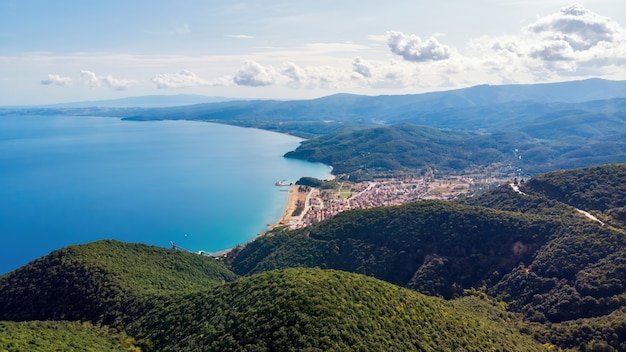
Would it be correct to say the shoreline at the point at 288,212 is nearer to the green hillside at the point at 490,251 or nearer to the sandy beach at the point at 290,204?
the sandy beach at the point at 290,204

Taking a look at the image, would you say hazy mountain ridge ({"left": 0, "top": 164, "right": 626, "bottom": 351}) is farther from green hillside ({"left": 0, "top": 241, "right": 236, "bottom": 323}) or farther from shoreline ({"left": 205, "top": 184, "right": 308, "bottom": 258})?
shoreline ({"left": 205, "top": 184, "right": 308, "bottom": 258})

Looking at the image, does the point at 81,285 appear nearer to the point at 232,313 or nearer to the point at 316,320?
the point at 232,313

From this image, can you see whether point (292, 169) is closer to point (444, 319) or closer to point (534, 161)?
point (534, 161)

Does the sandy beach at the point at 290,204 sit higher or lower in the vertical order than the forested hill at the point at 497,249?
lower

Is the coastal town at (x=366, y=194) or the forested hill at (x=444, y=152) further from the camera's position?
the forested hill at (x=444, y=152)

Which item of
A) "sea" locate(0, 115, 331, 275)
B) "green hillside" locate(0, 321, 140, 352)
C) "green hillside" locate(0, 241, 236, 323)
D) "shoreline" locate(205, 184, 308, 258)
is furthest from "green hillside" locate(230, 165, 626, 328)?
"sea" locate(0, 115, 331, 275)

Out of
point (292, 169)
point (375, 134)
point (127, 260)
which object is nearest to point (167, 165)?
point (292, 169)

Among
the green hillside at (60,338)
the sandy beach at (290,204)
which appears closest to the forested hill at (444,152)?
the sandy beach at (290,204)

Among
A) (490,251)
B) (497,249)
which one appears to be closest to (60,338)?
(490,251)
